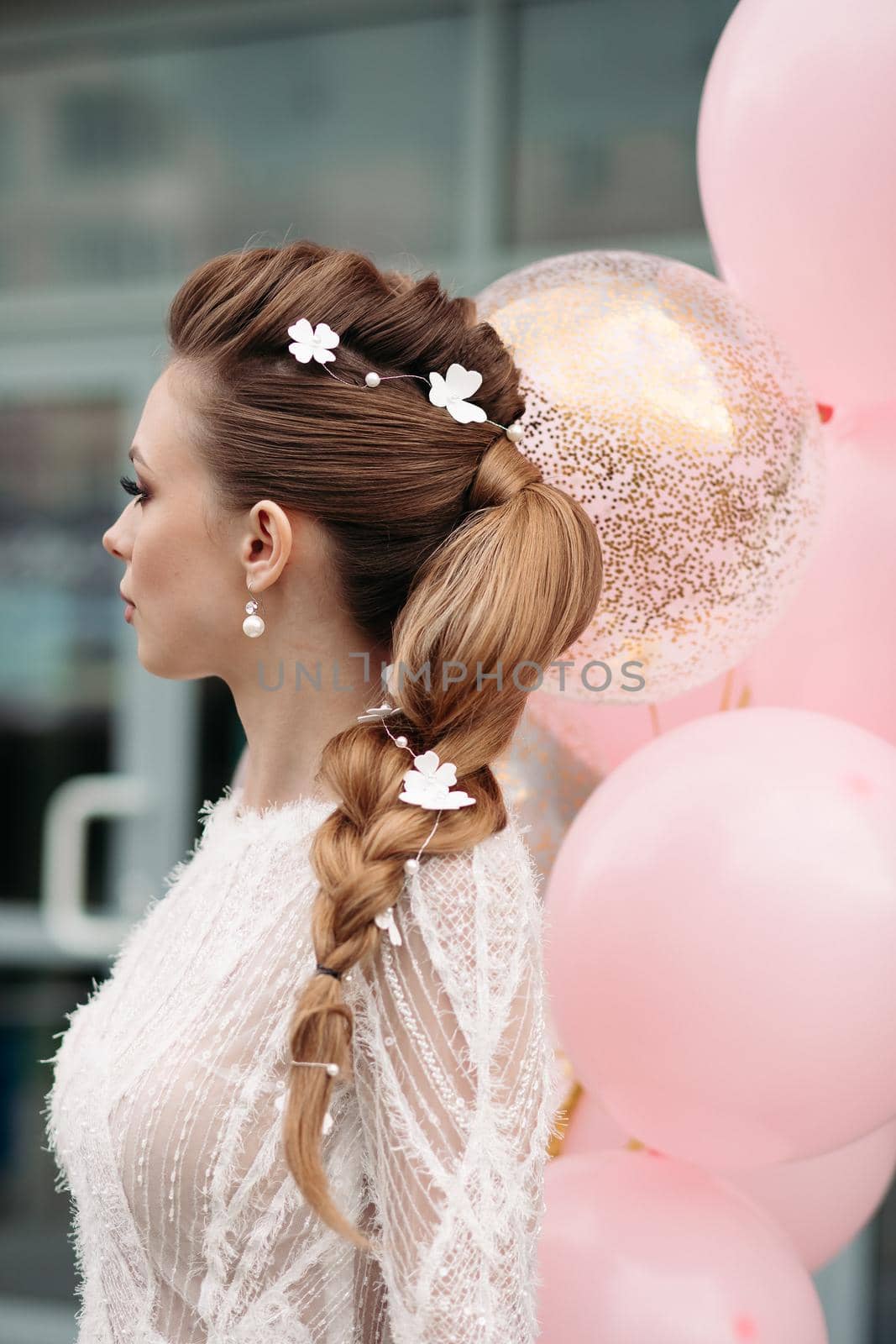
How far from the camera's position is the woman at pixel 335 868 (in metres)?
0.86

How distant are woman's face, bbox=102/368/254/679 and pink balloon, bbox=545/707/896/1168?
37 cm

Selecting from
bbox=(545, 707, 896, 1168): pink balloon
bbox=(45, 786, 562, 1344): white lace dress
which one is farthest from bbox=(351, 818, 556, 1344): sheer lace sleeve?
bbox=(545, 707, 896, 1168): pink balloon

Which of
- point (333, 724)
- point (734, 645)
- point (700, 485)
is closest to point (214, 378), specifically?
point (333, 724)

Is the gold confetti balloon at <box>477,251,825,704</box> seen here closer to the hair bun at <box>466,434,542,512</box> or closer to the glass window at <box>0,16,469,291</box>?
the hair bun at <box>466,434,542,512</box>

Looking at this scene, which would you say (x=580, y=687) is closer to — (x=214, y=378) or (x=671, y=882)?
(x=671, y=882)

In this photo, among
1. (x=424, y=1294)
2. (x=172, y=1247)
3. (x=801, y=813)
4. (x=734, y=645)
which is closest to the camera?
(x=424, y=1294)

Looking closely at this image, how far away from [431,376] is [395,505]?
11 cm

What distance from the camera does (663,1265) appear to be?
1.12 metres

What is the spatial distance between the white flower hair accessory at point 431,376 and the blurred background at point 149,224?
1.75 metres

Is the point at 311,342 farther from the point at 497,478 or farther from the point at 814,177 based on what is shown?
the point at 814,177

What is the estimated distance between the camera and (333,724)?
41.1 inches

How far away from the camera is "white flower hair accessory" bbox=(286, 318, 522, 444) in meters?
0.96

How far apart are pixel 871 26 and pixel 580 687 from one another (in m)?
0.62

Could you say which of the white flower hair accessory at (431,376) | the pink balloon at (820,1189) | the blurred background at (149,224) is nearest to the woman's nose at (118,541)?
the white flower hair accessory at (431,376)
